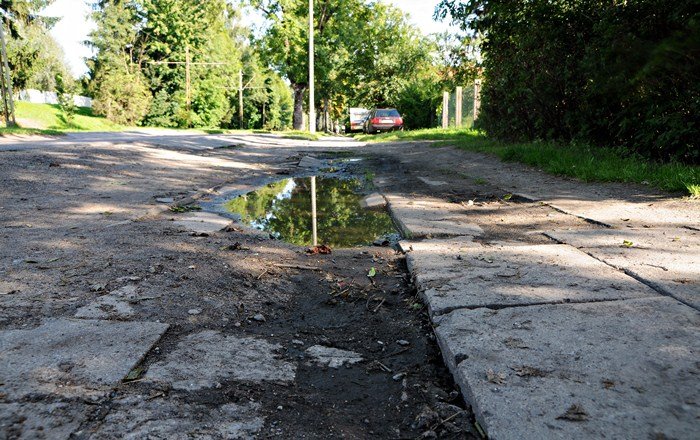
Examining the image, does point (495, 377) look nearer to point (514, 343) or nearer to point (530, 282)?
point (514, 343)

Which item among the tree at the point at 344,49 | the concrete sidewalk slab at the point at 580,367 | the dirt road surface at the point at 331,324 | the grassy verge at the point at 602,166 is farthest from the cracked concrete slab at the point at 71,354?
the tree at the point at 344,49

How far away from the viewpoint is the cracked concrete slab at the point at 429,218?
12.4 feet

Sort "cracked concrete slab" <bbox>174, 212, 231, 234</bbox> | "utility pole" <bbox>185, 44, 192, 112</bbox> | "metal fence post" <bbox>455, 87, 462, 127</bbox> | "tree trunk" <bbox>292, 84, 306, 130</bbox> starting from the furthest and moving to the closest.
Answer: "utility pole" <bbox>185, 44, 192, 112</bbox>
"tree trunk" <bbox>292, 84, 306, 130</bbox>
"metal fence post" <bbox>455, 87, 462, 127</bbox>
"cracked concrete slab" <bbox>174, 212, 231, 234</bbox>

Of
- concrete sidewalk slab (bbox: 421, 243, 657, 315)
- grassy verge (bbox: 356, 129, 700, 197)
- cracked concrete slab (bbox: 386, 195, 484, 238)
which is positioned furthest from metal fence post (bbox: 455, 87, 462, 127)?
concrete sidewalk slab (bbox: 421, 243, 657, 315)

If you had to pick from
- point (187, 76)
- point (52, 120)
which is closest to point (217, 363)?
point (52, 120)

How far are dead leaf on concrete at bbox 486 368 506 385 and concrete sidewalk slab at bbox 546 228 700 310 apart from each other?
991 mm

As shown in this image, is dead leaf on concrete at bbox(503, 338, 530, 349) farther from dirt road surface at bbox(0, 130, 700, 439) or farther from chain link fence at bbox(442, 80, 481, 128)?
chain link fence at bbox(442, 80, 481, 128)

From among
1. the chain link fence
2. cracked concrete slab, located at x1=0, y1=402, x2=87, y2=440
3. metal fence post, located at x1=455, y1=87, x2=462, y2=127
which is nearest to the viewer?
cracked concrete slab, located at x1=0, y1=402, x2=87, y2=440

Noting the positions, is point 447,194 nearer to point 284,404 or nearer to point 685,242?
point 685,242

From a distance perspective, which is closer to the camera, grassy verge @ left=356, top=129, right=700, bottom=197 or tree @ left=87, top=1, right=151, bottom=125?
grassy verge @ left=356, top=129, right=700, bottom=197

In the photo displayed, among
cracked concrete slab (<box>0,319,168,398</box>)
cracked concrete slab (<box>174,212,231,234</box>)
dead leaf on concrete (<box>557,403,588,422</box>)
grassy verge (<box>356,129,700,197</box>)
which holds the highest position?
grassy verge (<box>356,129,700,197</box>)

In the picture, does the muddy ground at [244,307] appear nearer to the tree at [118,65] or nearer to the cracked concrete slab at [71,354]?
the cracked concrete slab at [71,354]

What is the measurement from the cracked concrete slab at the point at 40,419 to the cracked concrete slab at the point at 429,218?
2630mm

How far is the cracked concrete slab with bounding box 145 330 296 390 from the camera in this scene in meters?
1.67
